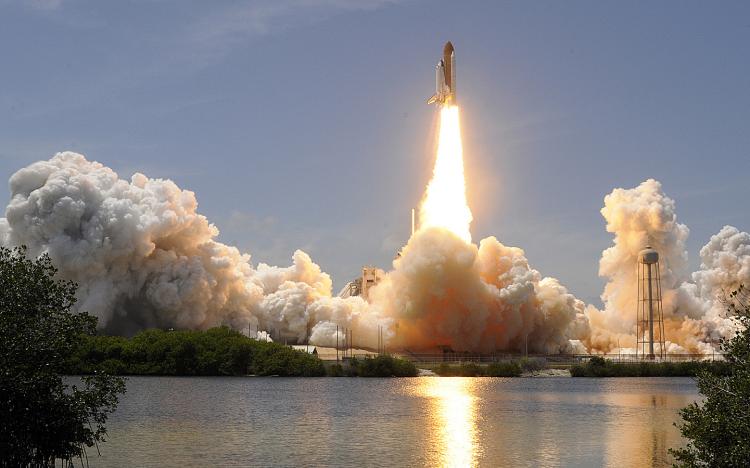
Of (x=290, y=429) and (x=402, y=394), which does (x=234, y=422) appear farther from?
(x=402, y=394)

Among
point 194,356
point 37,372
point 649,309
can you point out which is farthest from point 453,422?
point 649,309

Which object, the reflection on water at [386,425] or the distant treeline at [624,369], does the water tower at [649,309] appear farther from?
the reflection on water at [386,425]

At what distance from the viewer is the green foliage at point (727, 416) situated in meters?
26.8

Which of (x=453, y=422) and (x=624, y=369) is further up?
(x=624, y=369)

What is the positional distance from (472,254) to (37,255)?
47.5 metres

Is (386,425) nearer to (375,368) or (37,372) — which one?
(37,372)

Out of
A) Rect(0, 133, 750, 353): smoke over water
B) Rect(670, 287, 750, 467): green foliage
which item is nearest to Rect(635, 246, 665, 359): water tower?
Rect(0, 133, 750, 353): smoke over water

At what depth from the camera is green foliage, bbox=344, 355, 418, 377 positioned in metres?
109

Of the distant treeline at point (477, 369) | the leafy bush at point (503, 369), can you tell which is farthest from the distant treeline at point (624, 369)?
the distant treeline at point (477, 369)

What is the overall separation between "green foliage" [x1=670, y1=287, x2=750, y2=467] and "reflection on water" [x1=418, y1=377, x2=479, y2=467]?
17.7 meters

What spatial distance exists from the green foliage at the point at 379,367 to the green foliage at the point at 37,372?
250 ft

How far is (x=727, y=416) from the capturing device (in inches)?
1094

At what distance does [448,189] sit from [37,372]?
8575cm

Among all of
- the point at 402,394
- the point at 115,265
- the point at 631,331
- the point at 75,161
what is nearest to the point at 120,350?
the point at 115,265
